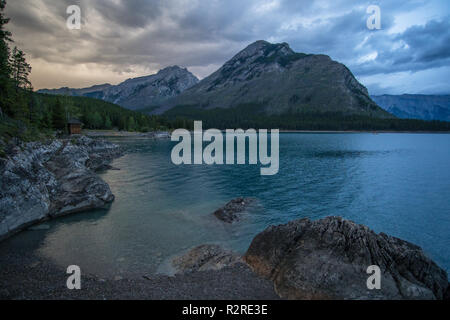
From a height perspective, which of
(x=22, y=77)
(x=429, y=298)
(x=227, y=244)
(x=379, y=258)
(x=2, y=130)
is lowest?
(x=227, y=244)

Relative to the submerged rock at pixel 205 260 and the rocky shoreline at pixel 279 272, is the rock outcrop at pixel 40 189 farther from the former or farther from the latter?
the submerged rock at pixel 205 260

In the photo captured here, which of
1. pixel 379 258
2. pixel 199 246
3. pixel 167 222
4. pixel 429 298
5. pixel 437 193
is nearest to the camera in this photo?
pixel 429 298

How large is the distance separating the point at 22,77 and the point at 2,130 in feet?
132

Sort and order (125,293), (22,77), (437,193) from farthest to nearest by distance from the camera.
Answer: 1. (22,77)
2. (437,193)
3. (125,293)

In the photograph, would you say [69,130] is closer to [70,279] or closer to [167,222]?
[167,222]

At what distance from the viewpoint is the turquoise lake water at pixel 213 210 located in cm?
1746

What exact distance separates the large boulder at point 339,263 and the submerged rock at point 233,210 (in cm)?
862

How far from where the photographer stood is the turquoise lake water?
1746 centimetres

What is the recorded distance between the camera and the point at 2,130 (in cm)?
2377

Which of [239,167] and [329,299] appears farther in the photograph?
[239,167]

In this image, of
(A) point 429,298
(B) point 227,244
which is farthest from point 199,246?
(A) point 429,298

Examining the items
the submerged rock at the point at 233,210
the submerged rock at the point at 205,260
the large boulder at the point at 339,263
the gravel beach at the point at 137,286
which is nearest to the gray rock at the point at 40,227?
the gravel beach at the point at 137,286

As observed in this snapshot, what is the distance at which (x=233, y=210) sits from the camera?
25.5 meters

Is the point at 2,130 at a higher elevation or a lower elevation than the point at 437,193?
higher
